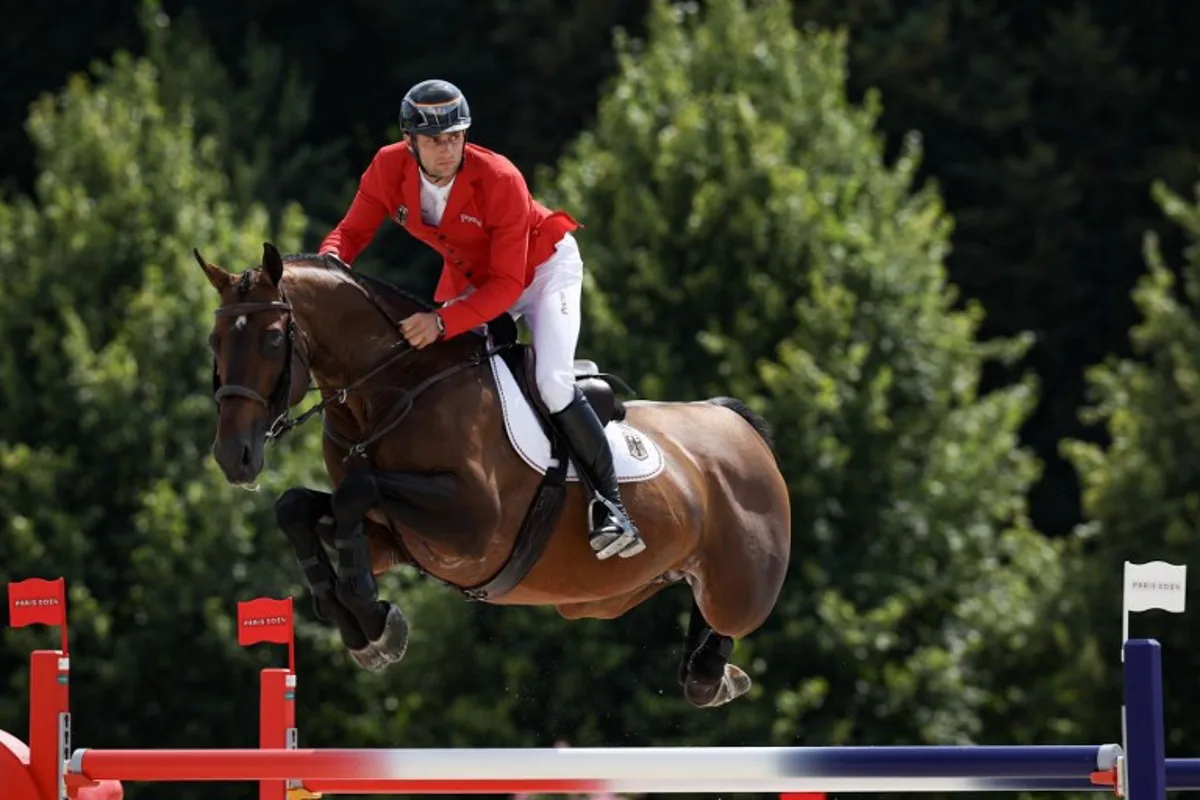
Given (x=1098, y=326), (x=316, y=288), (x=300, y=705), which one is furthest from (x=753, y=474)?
(x=1098, y=326)

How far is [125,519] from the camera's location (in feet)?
64.8

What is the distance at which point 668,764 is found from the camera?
237 inches

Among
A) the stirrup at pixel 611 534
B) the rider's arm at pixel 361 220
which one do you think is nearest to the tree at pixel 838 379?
the stirrup at pixel 611 534

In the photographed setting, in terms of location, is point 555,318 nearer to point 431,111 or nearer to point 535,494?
point 535,494

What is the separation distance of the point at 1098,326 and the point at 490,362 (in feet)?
67.5

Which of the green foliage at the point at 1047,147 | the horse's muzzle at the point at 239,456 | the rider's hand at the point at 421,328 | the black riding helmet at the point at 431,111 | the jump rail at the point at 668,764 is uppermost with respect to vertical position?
the green foliage at the point at 1047,147

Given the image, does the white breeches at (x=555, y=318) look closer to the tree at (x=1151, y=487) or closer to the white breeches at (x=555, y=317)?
the white breeches at (x=555, y=317)

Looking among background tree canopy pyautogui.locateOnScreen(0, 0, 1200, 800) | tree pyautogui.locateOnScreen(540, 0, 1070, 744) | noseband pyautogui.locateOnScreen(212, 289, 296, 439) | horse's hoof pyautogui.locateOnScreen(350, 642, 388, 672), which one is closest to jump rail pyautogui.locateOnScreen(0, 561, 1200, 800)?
horse's hoof pyautogui.locateOnScreen(350, 642, 388, 672)

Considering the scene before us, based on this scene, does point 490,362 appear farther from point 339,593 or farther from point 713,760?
point 713,760

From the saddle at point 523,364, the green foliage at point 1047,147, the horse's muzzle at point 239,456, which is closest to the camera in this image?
the horse's muzzle at point 239,456

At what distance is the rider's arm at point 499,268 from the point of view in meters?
7.02

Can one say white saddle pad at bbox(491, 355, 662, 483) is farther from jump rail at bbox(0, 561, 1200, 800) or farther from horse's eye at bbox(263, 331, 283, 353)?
jump rail at bbox(0, 561, 1200, 800)

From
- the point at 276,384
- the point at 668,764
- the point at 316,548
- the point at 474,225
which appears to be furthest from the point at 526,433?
the point at 668,764

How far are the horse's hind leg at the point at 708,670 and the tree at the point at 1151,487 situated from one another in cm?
1025
